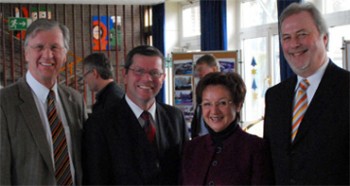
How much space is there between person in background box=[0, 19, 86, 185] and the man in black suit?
105 millimetres

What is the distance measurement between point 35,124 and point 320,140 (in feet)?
4.03

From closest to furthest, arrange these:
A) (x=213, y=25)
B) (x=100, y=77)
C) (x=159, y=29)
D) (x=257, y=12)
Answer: (x=100, y=77) → (x=257, y=12) → (x=213, y=25) → (x=159, y=29)

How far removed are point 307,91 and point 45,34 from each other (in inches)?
47.6

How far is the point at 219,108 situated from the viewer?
202cm

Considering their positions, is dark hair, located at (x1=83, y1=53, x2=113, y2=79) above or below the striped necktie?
above

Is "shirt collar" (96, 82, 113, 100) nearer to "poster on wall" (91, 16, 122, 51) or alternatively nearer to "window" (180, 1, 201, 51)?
"window" (180, 1, 201, 51)

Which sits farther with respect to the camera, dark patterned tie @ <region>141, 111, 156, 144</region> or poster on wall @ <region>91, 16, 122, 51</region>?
poster on wall @ <region>91, 16, 122, 51</region>

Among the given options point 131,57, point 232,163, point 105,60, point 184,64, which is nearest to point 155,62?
point 131,57

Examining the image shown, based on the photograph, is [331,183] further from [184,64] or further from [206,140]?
[184,64]

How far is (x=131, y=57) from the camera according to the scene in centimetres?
211

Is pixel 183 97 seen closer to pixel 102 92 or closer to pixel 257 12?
pixel 257 12

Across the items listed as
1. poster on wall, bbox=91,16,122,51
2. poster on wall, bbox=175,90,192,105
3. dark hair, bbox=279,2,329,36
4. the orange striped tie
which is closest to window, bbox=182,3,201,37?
poster on wall, bbox=91,16,122,51

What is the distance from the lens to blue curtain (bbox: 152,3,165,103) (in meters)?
10.5

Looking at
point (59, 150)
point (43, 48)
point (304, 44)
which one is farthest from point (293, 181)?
point (43, 48)
